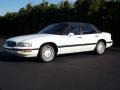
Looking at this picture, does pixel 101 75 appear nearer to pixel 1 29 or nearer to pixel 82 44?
Result: pixel 82 44

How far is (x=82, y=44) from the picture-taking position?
39.2ft

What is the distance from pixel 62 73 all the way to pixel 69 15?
13.6 m

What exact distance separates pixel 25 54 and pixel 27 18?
67.0 ft

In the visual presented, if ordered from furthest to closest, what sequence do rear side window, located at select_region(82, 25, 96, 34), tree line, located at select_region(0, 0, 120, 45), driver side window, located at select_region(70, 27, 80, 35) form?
tree line, located at select_region(0, 0, 120, 45), rear side window, located at select_region(82, 25, 96, 34), driver side window, located at select_region(70, 27, 80, 35)

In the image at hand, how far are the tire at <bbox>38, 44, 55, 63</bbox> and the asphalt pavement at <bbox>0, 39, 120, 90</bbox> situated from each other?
22 cm

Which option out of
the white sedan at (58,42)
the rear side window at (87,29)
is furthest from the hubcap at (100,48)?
the rear side window at (87,29)

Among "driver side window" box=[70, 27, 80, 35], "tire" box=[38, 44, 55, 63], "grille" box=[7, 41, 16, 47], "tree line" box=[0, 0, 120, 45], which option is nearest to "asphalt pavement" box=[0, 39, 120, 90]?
"tire" box=[38, 44, 55, 63]

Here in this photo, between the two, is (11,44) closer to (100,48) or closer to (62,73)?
(62,73)

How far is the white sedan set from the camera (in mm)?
10578

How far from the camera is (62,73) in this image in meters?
8.78

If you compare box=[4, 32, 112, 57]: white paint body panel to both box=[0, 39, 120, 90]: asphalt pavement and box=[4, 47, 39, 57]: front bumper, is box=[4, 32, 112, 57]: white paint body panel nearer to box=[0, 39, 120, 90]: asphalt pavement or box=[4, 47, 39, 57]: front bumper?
box=[4, 47, 39, 57]: front bumper

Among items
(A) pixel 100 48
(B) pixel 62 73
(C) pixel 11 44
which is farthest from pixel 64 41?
(B) pixel 62 73

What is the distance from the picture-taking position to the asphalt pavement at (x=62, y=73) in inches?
288

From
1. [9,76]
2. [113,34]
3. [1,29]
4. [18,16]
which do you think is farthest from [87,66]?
[1,29]
